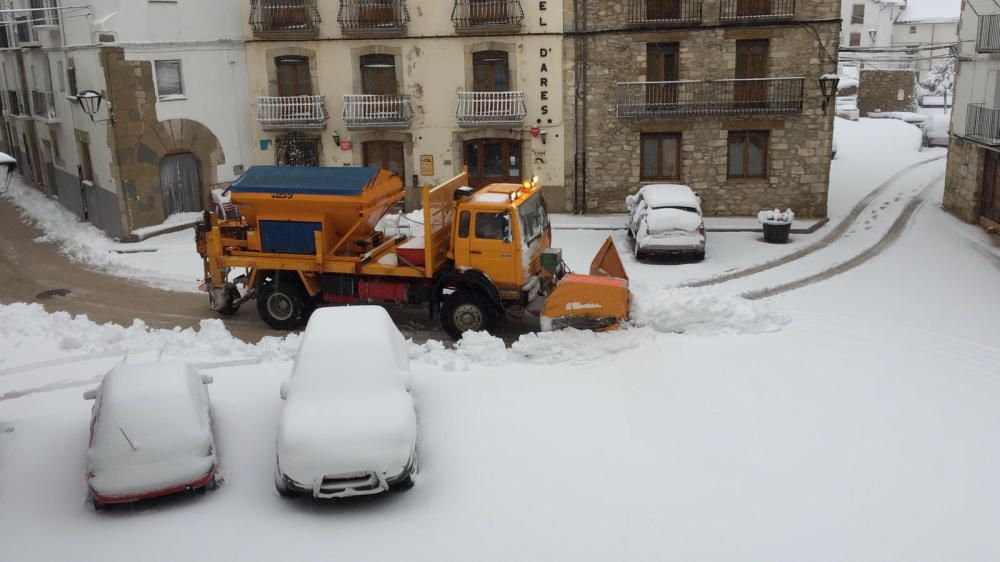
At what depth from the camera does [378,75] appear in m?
25.6

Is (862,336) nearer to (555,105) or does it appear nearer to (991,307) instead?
(991,307)

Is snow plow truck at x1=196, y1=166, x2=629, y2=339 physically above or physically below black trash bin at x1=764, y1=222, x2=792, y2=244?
above

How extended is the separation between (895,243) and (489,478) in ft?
52.0

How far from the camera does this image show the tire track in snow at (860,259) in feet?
59.2

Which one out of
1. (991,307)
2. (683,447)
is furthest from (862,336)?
(683,447)

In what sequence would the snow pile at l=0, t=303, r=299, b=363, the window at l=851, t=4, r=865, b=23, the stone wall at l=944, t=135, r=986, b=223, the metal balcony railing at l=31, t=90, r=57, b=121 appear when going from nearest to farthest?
the snow pile at l=0, t=303, r=299, b=363 < the stone wall at l=944, t=135, r=986, b=223 < the metal balcony railing at l=31, t=90, r=57, b=121 < the window at l=851, t=4, r=865, b=23

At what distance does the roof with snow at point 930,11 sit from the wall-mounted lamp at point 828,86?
4276 cm

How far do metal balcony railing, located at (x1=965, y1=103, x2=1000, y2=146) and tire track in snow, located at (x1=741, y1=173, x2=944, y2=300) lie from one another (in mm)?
2824

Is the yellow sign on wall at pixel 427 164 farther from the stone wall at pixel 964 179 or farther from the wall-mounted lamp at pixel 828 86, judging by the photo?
the stone wall at pixel 964 179

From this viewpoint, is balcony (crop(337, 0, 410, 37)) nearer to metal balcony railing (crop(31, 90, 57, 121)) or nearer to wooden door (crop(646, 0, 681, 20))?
wooden door (crop(646, 0, 681, 20))

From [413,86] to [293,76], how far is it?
146 inches

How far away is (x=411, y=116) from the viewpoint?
83.5 ft

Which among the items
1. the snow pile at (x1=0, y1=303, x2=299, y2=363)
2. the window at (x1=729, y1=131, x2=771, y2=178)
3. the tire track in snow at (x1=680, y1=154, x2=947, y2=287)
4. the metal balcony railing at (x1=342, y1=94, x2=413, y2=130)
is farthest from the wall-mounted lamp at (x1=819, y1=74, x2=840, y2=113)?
the snow pile at (x1=0, y1=303, x2=299, y2=363)

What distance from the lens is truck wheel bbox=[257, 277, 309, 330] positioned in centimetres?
1579
